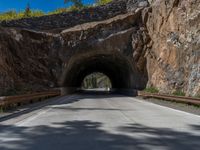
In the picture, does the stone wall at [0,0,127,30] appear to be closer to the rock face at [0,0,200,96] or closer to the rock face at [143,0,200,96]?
the rock face at [0,0,200,96]

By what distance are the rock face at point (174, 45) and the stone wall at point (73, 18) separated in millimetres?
4714

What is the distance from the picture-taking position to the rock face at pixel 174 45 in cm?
2067

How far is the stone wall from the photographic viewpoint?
3544 centimetres

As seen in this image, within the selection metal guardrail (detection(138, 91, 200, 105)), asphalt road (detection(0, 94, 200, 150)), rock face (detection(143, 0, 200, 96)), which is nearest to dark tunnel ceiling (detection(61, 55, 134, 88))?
rock face (detection(143, 0, 200, 96))

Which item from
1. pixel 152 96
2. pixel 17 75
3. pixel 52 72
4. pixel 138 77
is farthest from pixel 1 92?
pixel 138 77

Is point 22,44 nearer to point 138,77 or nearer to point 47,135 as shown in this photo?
point 138,77

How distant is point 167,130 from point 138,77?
24.2 metres

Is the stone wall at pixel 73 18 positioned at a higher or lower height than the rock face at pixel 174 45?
higher

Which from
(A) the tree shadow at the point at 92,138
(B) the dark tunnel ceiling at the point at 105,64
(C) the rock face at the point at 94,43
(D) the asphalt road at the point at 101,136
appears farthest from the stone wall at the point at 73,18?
(A) the tree shadow at the point at 92,138

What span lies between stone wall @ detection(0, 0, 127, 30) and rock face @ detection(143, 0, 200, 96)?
4714mm

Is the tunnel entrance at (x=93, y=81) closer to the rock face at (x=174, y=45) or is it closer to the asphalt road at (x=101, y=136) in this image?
the rock face at (x=174, y=45)

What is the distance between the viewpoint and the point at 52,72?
34.1 meters

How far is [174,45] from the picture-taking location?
24.7 m


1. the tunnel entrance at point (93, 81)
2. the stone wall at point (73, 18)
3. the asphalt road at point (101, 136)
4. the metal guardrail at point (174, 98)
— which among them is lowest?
the asphalt road at point (101, 136)
